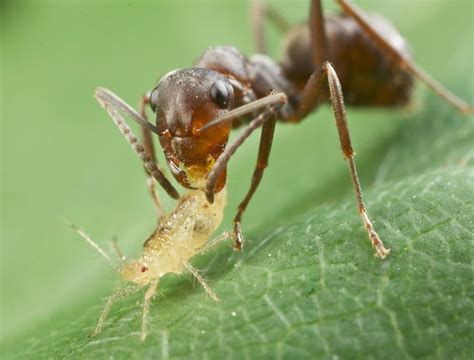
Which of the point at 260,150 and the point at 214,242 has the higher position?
the point at 260,150

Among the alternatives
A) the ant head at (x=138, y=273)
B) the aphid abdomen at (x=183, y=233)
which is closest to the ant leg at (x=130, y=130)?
the aphid abdomen at (x=183, y=233)

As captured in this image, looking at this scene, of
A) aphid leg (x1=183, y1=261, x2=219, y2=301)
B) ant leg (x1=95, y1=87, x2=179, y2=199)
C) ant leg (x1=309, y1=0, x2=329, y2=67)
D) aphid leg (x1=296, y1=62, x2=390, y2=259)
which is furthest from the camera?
ant leg (x1=309, y1=0, x2=329, y2=67)

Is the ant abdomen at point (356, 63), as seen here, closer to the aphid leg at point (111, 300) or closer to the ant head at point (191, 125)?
the ant head at point (191, 125)

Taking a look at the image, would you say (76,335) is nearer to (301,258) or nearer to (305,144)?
(301,258)

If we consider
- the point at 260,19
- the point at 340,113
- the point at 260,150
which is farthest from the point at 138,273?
the point at 260,19

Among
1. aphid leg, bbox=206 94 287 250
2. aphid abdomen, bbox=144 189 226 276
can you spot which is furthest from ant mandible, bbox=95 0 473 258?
aphid abdomen, bbox=144 189 226 276

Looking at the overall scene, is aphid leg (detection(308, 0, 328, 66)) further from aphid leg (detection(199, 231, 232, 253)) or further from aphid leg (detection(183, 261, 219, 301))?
aphid leg (detection(183, 261, 219, 301))

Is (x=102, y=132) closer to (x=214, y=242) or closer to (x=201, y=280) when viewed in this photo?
(x=214, y=242)
